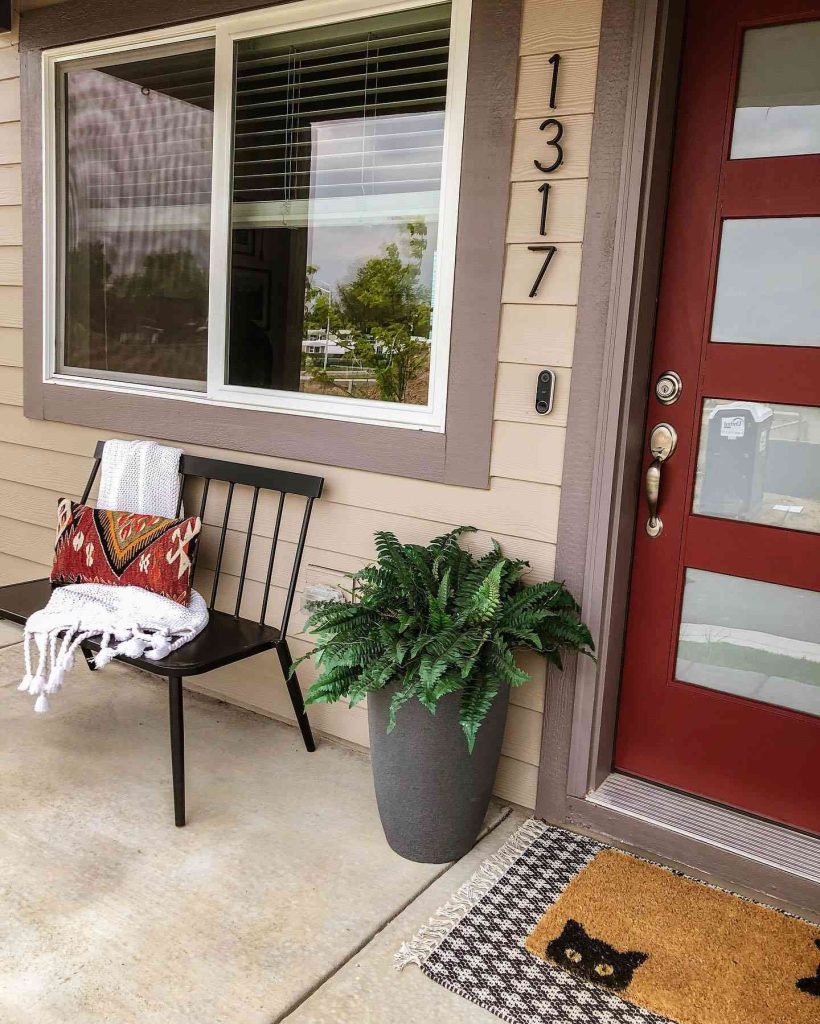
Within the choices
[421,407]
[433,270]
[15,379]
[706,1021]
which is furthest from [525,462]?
[15,379]

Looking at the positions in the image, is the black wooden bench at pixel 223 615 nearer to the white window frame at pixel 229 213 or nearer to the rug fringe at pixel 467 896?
the white window frame at pixel 229 213

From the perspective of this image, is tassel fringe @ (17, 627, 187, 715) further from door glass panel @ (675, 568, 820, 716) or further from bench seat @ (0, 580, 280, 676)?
door glass panel @ (675, 568, 820, 716)

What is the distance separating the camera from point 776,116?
6.68 feet

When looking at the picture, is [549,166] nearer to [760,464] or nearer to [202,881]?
[760,464]

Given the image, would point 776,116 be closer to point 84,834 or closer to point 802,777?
point 802,777

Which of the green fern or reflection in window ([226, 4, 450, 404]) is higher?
reflection in window ([226, 4, 450, 404])

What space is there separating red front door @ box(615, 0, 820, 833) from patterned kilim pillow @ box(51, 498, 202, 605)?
1.30 metres

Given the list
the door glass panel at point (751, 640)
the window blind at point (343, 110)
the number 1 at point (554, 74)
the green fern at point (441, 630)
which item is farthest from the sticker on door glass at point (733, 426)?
the window blind at point (343, 110)

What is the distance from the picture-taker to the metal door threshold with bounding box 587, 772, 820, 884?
6.81ft

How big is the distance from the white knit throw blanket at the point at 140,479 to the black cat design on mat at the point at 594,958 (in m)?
1.74

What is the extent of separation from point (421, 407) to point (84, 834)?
4.59 feet

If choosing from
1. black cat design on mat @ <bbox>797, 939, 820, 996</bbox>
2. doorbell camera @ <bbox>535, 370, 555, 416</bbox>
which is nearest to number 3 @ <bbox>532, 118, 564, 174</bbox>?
doorbell camera @ <bbox>535, 370, 555, 416</bbox>

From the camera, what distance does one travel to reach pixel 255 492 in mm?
2826

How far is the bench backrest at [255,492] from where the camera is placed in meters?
2.66
